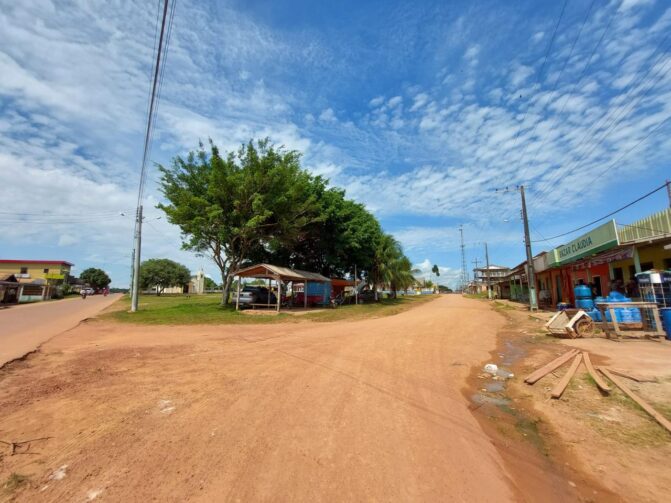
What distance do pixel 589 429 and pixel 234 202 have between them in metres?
21.2

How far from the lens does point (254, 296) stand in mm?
25625

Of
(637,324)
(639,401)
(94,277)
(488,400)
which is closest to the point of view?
(639,401)

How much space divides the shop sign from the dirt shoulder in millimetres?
9591

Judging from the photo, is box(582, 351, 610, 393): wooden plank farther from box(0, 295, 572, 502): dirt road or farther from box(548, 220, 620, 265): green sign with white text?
box(548, 220, 620, 265): green sign with white text

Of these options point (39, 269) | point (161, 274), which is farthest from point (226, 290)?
point (39, 269)

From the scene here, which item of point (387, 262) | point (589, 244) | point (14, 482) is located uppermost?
point (387, 262)

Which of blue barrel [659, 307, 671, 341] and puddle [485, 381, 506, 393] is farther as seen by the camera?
blue barrel [659, 307, 671, 341]

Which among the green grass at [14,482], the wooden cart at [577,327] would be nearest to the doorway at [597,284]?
the wooden cart at [577,327]

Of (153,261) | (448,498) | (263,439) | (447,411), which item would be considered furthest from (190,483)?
(153,261)

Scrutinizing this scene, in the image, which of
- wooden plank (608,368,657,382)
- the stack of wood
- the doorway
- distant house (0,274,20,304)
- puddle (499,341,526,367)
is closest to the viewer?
the stack of wood

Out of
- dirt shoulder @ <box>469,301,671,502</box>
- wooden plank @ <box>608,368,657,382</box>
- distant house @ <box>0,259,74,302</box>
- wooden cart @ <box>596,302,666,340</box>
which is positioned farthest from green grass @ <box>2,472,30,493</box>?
distant house @ <box>0,259,74,302</box>

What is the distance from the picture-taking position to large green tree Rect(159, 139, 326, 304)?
73.6 feet

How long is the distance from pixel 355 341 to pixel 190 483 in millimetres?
8272

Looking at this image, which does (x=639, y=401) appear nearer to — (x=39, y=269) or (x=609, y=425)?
(x=609, y=425)
